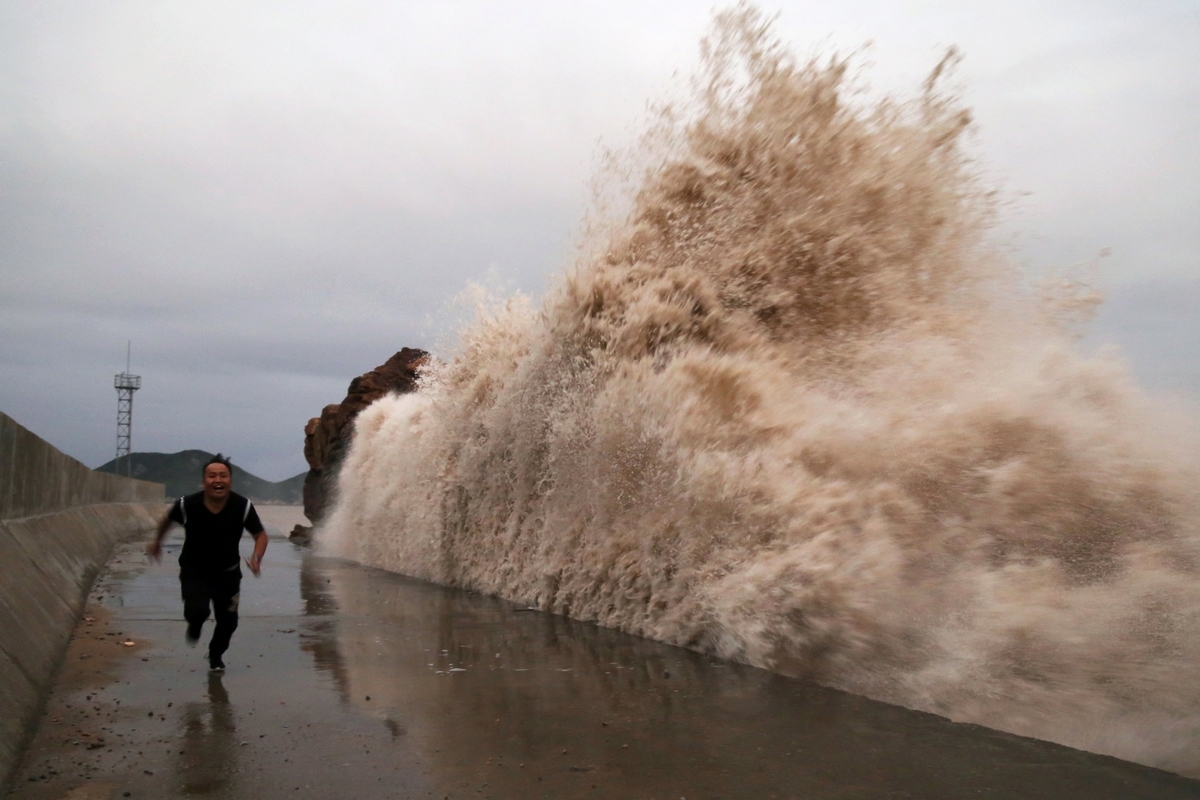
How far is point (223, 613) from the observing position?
531 cm

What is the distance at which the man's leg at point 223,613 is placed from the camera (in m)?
5.19

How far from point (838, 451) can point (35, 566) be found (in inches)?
212

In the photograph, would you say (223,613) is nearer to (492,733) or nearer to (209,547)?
(209,547)

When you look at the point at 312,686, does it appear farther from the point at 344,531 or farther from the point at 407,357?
the point at 407,357

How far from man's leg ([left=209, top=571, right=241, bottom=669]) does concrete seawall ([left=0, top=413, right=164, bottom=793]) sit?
2.65ft

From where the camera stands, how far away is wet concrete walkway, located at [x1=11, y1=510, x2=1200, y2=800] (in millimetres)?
3250

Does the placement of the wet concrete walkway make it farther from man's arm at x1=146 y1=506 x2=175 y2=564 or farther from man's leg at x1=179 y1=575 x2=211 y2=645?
man's arm at x1=146 y1=506 x2=175 y2=564

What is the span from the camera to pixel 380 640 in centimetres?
634

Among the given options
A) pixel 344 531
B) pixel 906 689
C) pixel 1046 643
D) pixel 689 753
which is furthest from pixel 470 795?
pixel 344 531

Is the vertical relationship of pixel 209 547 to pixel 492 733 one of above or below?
above

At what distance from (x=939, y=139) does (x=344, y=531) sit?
12062mm

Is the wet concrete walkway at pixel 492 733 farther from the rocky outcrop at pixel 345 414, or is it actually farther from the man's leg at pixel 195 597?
the rocky outcrop at pixel 345 414

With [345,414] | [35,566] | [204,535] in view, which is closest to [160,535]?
[204,535]

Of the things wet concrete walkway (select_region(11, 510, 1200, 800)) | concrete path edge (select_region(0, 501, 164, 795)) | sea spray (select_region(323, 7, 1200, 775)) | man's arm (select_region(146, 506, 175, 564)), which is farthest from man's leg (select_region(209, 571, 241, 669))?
sea spray (select_region(323, 7, 1200, 775))
